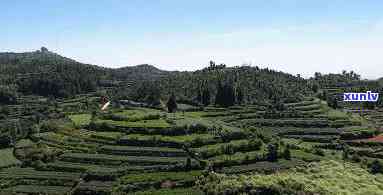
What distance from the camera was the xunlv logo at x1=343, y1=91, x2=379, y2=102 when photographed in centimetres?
16462

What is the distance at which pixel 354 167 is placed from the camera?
8531 cm

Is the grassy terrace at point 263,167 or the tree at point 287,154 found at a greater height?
the tree at point 287,154

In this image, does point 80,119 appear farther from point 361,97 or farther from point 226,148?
point 361,97

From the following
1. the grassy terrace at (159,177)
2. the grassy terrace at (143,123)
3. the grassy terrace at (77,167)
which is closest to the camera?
the grassy terrace at (159,177)

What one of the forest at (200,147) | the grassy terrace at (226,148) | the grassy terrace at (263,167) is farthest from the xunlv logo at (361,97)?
the grassy terrace at (263,167)

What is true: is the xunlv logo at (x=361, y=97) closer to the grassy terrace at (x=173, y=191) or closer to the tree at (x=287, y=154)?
the tree at (x=287, y=154)

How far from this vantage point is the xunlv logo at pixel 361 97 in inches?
6481

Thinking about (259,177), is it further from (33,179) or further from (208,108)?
(208,108)

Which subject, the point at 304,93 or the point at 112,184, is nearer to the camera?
the point at 112,184

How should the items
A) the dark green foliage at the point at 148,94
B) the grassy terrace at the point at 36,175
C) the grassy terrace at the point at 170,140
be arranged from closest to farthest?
the grassy terrace at the point at 36,175
the grassy terrace at the point at 170,140
the dark green foliage at the point at 148,94

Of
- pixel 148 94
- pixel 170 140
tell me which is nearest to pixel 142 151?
pixel 170 140

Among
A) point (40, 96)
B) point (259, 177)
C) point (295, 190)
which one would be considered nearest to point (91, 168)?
point (259, 177)

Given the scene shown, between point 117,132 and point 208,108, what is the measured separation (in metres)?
38.4

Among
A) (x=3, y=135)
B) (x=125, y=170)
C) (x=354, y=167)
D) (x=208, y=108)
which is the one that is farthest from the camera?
(x=208, y=108)
